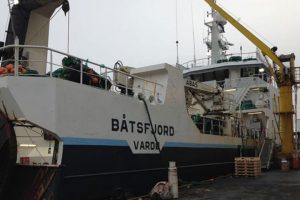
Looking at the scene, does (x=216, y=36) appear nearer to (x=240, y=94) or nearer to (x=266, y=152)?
(x=240, y=94)

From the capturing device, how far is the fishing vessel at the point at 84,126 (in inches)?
273

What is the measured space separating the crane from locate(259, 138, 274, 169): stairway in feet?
2.12

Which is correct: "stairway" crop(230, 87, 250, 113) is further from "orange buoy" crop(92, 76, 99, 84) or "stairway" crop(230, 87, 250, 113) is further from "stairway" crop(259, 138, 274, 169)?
"orange buoy" crop(92, 76, 99, 84)

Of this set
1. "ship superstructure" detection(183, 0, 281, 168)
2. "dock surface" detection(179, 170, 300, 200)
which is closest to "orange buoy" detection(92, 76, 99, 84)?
"dock surface" detection(179, 170, 300, 200)

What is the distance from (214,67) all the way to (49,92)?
1380cm

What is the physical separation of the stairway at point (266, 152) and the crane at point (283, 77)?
2.12 ft

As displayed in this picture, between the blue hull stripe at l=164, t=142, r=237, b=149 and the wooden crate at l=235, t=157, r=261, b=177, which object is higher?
the blue hull stripe at l=164, t=142, r=237, b=149

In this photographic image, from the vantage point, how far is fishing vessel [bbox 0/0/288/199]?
6.95 meters

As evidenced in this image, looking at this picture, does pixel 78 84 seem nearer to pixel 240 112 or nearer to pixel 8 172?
pixel 8 172

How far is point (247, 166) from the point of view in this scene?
14094mm

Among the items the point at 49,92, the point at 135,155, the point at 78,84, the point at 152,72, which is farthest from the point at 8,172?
the point at 152,72

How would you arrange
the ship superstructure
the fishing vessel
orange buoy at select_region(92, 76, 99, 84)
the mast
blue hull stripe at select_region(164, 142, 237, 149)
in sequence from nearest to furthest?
the fishing vessel < orange buoy at select_region(92, 76, 99, 84) < blue hull stripe at select_region(164, 142, 237, 149) < the ship superstructure < the mast

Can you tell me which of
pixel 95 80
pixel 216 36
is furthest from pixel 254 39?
pixel 95 80

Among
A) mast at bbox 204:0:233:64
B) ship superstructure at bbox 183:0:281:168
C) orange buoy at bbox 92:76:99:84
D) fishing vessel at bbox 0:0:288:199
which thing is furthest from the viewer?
mast at bbox 204:0:233:64
